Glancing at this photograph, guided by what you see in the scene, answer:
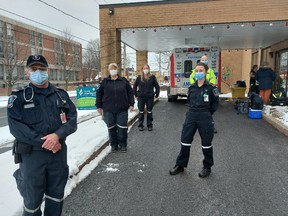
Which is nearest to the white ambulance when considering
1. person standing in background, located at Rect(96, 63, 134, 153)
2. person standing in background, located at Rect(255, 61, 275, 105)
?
person standing in background, located at Rect(255, 61, 275, 105)

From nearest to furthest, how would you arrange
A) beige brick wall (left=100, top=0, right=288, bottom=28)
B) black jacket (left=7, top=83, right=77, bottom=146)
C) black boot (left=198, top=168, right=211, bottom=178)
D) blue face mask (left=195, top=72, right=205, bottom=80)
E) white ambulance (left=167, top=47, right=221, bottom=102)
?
black jacket (left=7, top=83, right=77, bottom=146), blue face mask (left=195, top=72, right=205, bottom=80), black boot (left=198, top=168, right=211, bottom=178), beige brick wall (left=100, top=0, right=288, bottom=28), white ambulance (left=167, top=47, right=221, bottom=102)

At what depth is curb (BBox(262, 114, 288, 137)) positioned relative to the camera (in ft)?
24.5

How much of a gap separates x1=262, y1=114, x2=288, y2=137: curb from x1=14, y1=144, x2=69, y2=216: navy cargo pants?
646 centimetres

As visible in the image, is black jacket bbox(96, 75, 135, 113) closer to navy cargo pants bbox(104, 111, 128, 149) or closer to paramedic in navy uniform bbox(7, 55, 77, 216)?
navy cargo pants bbox(104, 111, 128, 149)

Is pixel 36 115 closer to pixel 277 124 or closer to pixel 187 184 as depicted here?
pixel 187 184

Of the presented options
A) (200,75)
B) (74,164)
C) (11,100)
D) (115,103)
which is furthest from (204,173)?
(11,100)

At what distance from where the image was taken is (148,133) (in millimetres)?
7746

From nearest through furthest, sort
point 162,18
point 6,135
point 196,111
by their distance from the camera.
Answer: point 196,111, point 6,135, point 162,18

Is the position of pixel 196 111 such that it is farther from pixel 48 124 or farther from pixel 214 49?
pixel 214 49

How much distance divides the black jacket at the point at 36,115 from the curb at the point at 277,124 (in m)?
6.53

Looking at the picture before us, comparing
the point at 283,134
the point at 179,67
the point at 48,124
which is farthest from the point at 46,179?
the point at 179,67

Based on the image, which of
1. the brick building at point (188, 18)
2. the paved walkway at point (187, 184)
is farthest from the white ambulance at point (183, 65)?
the paved walkway at point (187, 184)

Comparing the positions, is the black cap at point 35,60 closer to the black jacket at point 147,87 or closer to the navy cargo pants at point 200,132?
the navy cargo pants at point 200,132

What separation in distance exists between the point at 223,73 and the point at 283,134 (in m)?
19.2
